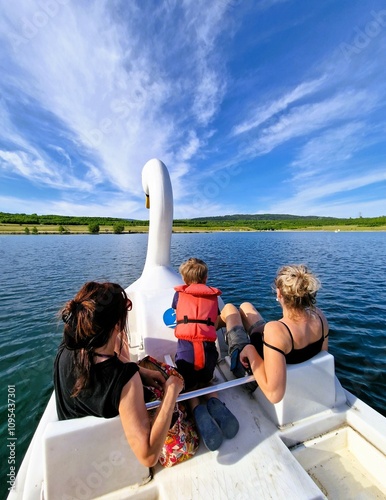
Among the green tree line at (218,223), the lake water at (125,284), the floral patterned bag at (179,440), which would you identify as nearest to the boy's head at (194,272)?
the floral patterned bag at (179,440)

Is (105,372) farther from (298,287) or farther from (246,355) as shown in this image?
(298,287)

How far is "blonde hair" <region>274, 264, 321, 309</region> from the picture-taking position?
2.06 m

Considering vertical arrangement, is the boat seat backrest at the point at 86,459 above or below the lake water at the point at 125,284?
above

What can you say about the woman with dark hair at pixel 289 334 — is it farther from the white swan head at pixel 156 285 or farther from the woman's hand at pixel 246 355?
the white swan head at pixel 156 285

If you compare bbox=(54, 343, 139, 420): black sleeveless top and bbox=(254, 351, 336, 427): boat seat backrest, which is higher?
bbox=(54, 343, 139, 420): black sleeveless top

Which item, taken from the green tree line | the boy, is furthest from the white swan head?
the green tree line

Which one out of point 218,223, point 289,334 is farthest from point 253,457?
point 218,223

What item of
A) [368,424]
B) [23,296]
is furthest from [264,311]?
[23,296]

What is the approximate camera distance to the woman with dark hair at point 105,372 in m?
1.40

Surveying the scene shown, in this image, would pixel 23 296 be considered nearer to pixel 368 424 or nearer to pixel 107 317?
pixel 107 317

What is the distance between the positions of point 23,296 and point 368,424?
37.7ft

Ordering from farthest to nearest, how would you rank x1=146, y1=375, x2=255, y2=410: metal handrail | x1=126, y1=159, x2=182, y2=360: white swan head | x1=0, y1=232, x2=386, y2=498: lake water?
x1=0, y1=232, x2=386, y2=498: lake water
x1=126, y1=159, x2=182, y2=360: white swan head
x1=146, y1=375, x2=255, y2=410: metal handrail

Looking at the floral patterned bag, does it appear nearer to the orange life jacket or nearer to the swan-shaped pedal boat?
the swan-shaped pedal boat

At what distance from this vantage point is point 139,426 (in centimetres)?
141
